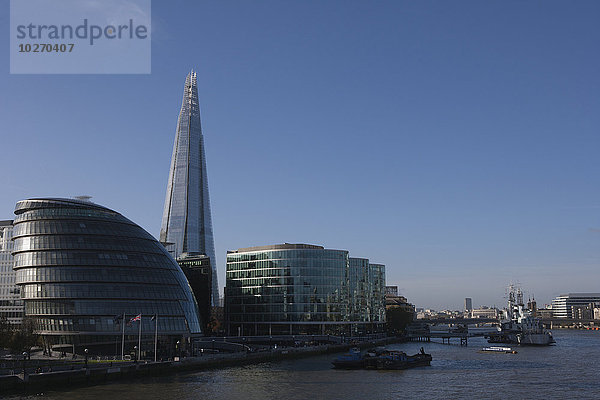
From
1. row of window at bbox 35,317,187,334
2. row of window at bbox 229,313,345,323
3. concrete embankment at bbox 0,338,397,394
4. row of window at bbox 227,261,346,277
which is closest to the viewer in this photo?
concrete embankment at bbox 0,338,397,394

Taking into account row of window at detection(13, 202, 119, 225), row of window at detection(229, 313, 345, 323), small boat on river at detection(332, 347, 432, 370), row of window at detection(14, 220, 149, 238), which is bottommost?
small boat on river at detection(332, 347, 432, 370)

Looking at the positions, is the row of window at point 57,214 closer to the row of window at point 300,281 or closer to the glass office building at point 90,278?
the glass office building at point 90,278

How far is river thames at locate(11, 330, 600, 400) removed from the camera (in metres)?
69.1

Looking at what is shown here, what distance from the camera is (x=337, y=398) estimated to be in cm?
6731

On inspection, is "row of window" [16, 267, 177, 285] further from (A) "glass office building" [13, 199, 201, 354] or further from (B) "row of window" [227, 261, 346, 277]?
(B) "row of window" [227, 261, 346, 277]

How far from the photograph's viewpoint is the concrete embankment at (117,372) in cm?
6750

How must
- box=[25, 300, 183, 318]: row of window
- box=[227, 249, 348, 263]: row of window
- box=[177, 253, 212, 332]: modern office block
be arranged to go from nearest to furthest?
box=[25, 300, 183, 318]: row of window
box=[177, 253, 212, 332]: modern office block
box=[227, 249, 348, 263]: row of window

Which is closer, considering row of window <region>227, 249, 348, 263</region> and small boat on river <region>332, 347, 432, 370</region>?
small boat on river <region>332, 347, 432, 370</region>

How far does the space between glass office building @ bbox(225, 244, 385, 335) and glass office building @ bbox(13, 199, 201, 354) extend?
6969cm

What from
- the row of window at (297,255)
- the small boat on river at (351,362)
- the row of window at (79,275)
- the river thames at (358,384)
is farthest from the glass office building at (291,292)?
the row of window at (79,275)

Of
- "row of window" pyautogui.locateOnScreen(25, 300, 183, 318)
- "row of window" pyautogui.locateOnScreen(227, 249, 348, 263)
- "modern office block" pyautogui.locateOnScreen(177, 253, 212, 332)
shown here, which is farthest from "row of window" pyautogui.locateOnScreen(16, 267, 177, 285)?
"row of window" pyautogui.locateOnScreen(227, 249, 348, 263)

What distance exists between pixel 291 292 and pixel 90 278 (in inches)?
3445

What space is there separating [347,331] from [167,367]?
10973cm

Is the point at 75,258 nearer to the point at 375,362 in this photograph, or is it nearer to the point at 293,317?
the point at 375,362
